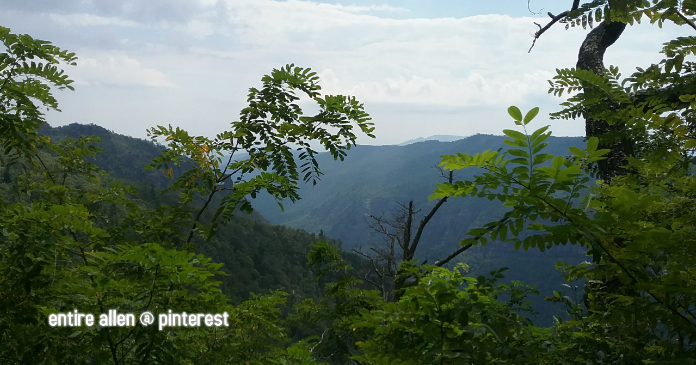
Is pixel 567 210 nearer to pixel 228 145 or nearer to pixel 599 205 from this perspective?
pixel 599 205

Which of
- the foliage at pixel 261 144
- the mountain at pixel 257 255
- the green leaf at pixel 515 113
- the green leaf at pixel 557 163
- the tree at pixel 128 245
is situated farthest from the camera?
the mountain at pixel 257 255

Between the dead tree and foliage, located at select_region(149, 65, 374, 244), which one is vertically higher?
foliage, located at select_region(149, 65, 374, 244)

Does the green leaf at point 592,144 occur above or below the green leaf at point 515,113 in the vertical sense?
below

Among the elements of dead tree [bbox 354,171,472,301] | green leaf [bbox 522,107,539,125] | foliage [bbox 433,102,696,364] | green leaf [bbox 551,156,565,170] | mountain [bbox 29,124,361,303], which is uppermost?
green leaf [bbox 522,107,539,125]

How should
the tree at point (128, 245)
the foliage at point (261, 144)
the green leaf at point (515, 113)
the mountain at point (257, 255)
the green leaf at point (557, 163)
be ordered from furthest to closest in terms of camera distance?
the mountain at point (257, 255), the foliage at point (261, 144), the tree at point (128, 245), the green leaf at point (515, 113), the green leaf at point (557, 163)

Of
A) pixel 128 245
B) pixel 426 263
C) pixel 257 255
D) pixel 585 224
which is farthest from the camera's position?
pixel 257 255

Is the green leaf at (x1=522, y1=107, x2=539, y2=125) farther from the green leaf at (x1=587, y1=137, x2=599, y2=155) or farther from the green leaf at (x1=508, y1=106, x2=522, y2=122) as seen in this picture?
the green leaf at (x1=587, y1=137, x2=599, y2=155)

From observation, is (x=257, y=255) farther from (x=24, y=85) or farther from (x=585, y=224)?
(x=585, y=224)

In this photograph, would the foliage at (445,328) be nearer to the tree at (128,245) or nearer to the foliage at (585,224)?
the foliage at (585,224)

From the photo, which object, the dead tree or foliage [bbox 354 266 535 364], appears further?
the dead tree

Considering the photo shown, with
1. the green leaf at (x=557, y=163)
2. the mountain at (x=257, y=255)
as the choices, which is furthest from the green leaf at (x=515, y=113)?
the mountain at (x=257, y=255)

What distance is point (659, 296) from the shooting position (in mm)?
2045

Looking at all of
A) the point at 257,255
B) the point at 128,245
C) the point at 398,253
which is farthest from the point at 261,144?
the point at 257,255

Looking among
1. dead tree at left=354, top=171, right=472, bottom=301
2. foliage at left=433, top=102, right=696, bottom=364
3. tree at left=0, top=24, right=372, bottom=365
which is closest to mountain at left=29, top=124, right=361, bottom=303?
dead tree at left=354, top=171, right=472, bottom=301
